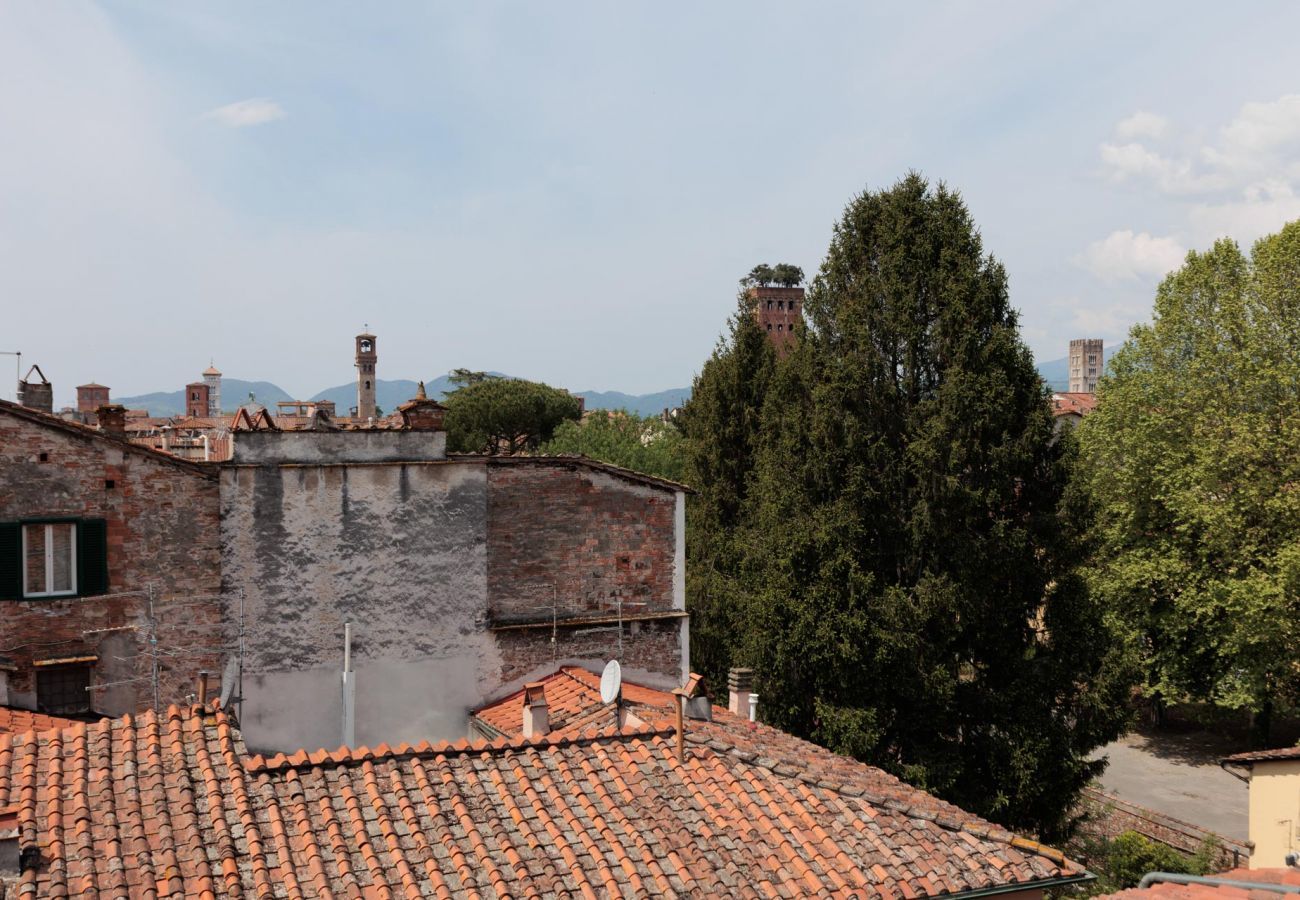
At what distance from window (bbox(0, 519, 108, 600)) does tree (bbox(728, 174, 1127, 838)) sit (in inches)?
424

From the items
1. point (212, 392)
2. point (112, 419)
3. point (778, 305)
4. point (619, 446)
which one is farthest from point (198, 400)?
point (112, 419)

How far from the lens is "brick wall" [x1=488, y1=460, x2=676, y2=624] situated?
15.9 metres

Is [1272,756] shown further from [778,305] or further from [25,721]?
[778,305]

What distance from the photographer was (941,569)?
59.1 ft

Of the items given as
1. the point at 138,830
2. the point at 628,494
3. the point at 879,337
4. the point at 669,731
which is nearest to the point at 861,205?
the point at 879,337

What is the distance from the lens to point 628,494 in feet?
54.9

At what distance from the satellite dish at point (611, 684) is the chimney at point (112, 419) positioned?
24.7ft

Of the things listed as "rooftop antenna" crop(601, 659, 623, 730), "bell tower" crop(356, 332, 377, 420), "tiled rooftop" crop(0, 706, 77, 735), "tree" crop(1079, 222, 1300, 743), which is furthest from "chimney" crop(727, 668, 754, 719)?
"bell tower" crop(356, 332, 377, 420)

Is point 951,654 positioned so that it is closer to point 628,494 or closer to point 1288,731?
point 628,494

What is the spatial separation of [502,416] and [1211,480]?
3330 cm

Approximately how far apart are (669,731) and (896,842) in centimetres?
272

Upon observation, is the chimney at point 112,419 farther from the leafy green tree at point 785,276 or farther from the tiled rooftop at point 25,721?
the leafy green tree at point 785,276

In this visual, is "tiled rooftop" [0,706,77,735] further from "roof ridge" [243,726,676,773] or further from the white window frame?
"roof ridge" [243,726,676,773]

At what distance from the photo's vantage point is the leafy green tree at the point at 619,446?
36812mm
